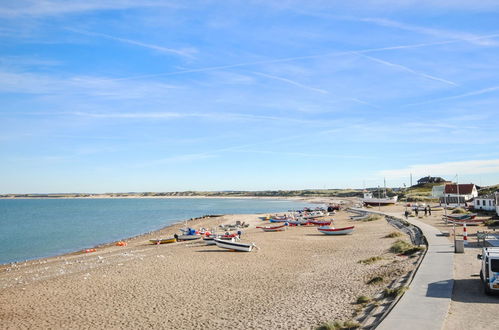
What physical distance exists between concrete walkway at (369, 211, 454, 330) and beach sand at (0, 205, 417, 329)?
A: 1442 mm

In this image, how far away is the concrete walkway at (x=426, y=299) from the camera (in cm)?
1115

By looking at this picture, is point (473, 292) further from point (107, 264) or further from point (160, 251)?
point (160, 251)

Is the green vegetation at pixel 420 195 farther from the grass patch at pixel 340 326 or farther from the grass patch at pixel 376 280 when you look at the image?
the grass patch at pixel 340 326

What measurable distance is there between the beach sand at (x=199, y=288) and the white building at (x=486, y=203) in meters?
26.7

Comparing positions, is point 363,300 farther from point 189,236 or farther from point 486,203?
point 486,203

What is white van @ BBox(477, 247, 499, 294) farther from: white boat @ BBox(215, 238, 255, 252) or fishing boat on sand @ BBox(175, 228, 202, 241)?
fishing boat on sand @ BBox(175, 228, 202, 241)

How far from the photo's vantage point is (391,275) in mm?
18938

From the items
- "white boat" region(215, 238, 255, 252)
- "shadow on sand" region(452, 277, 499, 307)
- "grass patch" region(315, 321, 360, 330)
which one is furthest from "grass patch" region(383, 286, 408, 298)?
"white boat" region(215, 238, 255, 252)

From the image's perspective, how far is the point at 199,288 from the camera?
19.8m

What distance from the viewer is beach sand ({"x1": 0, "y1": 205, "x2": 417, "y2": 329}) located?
49.7ft

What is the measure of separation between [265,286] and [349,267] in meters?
5.69

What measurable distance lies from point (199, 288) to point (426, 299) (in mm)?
10430

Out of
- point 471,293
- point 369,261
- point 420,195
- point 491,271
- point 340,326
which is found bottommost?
point 369,261

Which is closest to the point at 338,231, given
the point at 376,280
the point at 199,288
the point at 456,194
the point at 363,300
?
the point at 376,280
